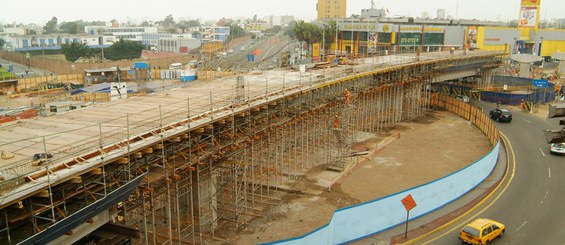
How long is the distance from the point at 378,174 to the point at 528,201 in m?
8.40

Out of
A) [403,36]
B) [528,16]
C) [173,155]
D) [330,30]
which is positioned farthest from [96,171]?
[528,16]

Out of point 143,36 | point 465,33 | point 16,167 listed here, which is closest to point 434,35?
point 465,33

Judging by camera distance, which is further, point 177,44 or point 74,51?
point 177,44

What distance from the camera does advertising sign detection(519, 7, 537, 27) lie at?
81.1 m

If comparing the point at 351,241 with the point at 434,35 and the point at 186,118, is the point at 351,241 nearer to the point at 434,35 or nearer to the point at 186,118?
the point at 186,118

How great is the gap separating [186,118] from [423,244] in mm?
11534

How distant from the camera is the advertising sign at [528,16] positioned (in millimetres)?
81062

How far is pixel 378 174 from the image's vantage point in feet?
96.2

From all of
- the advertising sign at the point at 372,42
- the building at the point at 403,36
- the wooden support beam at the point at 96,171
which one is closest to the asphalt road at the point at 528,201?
the wooden support beam at the point at 96,171

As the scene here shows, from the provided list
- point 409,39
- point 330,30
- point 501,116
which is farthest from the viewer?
point 330,30

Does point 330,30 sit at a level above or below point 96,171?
above

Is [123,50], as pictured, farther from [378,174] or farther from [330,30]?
[378,174]

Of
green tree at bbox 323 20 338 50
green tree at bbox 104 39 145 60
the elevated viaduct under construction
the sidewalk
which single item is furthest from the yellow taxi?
green tree at bbox 104 39 145 60

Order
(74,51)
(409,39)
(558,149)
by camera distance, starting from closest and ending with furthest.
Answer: (558,149), (409,39), (74,51)
